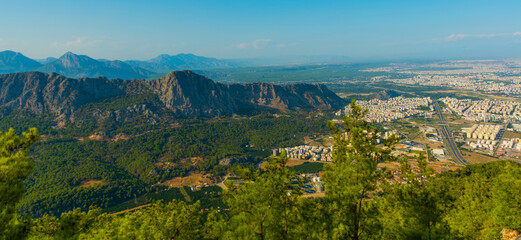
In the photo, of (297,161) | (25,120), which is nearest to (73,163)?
(25,120)

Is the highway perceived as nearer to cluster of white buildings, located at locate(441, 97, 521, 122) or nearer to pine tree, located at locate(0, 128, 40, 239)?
cluster of white buildings, located at locate(441, 97, 521, 122)

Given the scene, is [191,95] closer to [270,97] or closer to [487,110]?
[270,97]

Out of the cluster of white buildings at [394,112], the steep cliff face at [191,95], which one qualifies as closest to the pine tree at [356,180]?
the steep cliff face at [191,95]

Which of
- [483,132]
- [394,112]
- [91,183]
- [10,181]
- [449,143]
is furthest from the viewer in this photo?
[394,112]

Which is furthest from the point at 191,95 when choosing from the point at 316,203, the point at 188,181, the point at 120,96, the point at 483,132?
the point at 483,132

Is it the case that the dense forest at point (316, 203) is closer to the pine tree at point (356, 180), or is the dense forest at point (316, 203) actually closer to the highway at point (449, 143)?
the pine tree at point (356, 180)

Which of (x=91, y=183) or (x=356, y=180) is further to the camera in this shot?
(x=91, y=183)

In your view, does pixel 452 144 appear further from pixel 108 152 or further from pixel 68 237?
pixel 108 152
